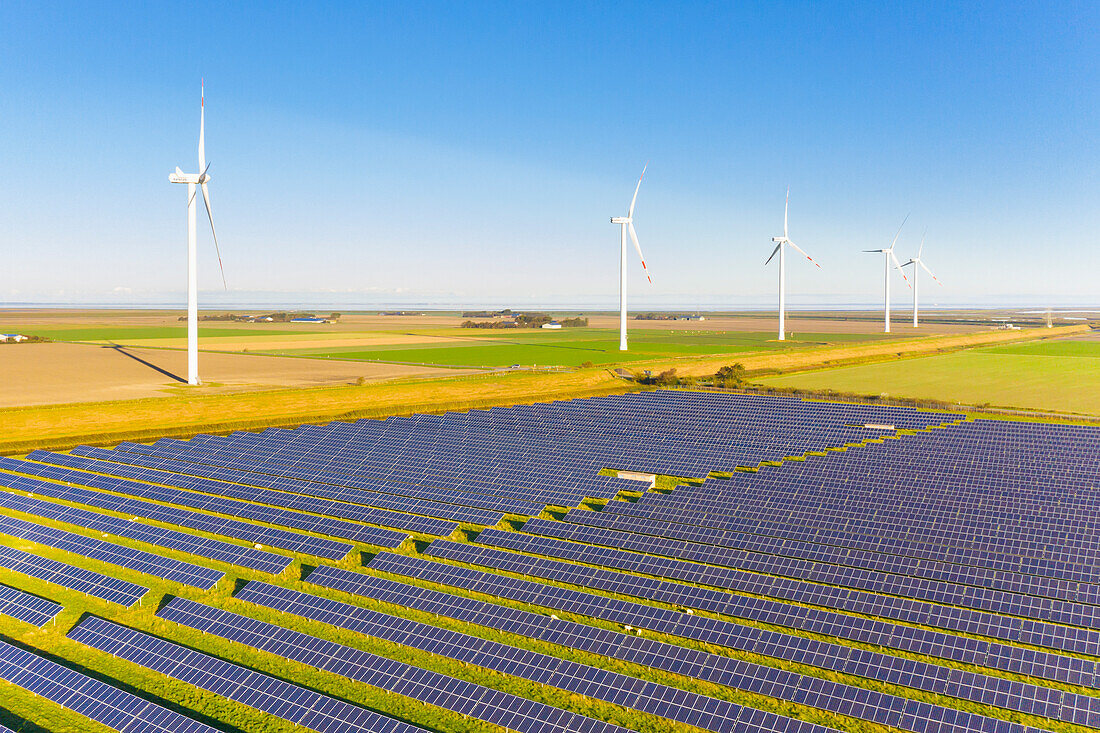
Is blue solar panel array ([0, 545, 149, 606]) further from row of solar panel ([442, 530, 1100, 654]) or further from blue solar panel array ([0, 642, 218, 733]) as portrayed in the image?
row of solar panel ([442, 530, 1100, 654])

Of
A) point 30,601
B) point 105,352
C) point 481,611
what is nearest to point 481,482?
point 481,611

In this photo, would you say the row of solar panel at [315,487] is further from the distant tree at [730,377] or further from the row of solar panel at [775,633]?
the distant tree at [730,377]

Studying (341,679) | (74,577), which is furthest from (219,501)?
(341,679)

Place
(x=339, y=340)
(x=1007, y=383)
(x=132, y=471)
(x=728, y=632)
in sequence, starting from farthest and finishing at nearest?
1. (x=339, y=340)
2. (x=1007, y=383)
3. (x=132, y=471)
4. (x=728, y=632)

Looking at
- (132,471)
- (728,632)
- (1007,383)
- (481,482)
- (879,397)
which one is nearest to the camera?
(728,632)

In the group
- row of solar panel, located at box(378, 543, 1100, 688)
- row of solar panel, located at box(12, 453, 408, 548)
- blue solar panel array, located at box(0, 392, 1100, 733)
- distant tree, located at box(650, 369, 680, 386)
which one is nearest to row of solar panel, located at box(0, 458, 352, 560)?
row of solar panel, located at box(12, 453, 408, 548)

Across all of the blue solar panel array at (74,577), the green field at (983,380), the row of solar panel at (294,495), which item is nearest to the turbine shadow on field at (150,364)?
the row of solar panel at (294,495)

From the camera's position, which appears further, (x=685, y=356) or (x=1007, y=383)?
(x=685, y=356)

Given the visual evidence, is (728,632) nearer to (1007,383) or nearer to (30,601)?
(30,601)
